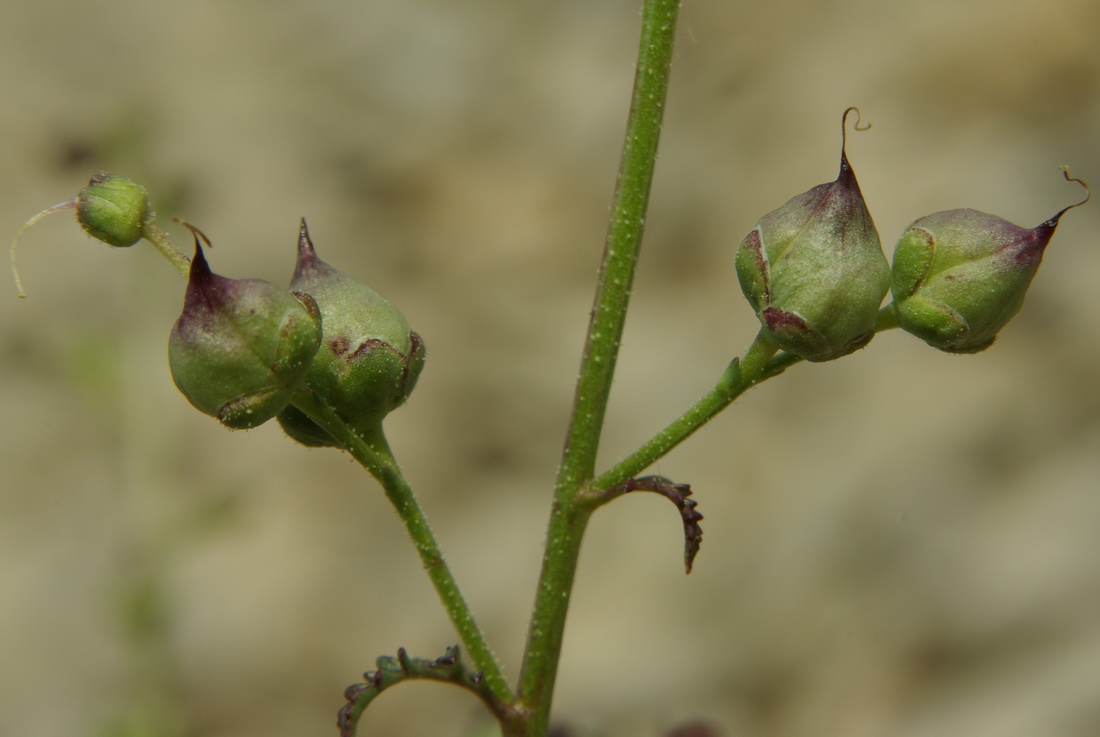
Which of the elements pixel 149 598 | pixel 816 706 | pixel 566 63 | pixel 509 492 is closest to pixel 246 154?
pixel 566 63

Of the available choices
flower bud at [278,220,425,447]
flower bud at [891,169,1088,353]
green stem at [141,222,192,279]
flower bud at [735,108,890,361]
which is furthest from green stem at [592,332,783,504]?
green stem at [141,222,192,279]

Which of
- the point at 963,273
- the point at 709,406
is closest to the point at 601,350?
the point at 709,406

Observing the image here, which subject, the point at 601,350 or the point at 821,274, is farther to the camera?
the point at 601,350

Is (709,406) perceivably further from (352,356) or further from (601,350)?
(352,356)

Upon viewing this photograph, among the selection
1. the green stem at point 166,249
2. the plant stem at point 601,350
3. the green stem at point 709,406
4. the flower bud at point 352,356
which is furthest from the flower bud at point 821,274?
the green stem at point 166,249

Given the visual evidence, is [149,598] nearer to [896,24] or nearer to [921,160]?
[921,160]

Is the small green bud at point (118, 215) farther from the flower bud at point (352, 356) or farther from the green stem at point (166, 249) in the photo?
the flower bud at point (352, 356)
